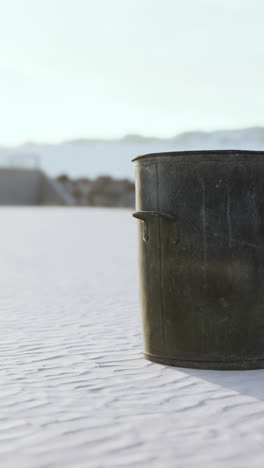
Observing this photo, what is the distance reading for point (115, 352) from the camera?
495 cm

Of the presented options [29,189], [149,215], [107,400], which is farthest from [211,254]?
[29,189]

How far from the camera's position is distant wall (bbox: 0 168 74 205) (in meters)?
42.2

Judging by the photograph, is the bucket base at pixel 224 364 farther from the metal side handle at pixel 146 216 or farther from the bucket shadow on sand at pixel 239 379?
the metal side handle at pixel 146 216

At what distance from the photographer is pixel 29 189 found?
4338 centimetres

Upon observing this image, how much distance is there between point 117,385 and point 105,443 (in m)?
0.95

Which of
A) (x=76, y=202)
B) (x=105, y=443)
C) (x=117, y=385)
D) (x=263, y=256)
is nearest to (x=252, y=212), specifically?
(x=263, y=256)

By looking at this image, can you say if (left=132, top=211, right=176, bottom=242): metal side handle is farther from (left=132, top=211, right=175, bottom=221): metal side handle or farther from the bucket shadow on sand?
the bucket shadow on sand

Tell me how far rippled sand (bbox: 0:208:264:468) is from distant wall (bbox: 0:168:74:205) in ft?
117

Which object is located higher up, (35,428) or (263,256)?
(263,256)

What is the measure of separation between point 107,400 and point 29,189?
132 ft

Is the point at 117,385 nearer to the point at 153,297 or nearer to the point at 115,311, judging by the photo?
the point at 153,297

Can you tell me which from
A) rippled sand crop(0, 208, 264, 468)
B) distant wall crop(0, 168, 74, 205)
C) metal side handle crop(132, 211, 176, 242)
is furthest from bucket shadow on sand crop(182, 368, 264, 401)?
distant wall crop(0, 168, 74, 205)

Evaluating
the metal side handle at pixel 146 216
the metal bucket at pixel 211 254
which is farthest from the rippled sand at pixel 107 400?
the metal side handle at pixel 146 216

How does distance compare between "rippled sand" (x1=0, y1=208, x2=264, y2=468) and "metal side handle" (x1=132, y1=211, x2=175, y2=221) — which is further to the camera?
"metal side handle" (x1=132, y1=211, x2=175, y2=221)
